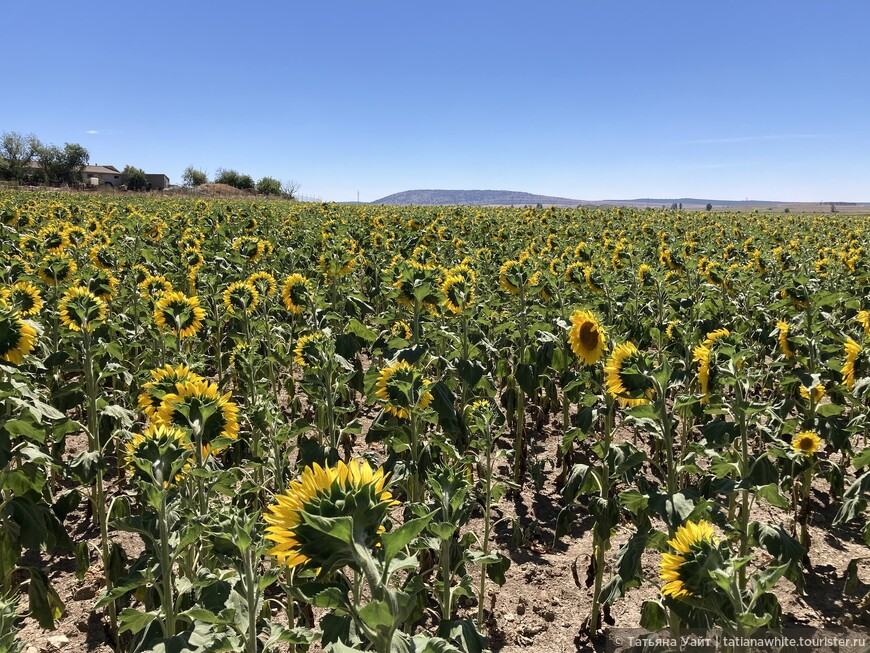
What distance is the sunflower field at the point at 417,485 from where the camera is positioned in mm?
1856

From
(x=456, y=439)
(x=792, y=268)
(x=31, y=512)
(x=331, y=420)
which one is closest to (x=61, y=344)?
(x=31, y=512)

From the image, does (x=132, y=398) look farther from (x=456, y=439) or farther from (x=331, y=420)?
(x=456, y=439)

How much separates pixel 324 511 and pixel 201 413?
1698 millimetres

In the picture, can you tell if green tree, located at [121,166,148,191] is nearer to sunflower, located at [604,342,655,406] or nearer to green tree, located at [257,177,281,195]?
green tree, located at [257,177,281,195]

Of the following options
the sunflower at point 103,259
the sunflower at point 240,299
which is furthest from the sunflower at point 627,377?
the sunflower at point 103,259

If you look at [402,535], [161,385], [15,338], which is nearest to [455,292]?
[161,385]

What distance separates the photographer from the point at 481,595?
3443 mm

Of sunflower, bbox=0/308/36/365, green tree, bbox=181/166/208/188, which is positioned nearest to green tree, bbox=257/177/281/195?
green tree, bbox=181/166/208/188

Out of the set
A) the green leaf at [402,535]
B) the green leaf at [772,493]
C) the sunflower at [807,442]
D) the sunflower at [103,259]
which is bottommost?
the sunflower at [807,442]

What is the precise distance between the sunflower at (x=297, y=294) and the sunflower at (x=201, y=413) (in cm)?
258

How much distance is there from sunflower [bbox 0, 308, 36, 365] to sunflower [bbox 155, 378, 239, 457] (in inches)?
31.8

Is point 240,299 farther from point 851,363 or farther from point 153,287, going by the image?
point 851,363

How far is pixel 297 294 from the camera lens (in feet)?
18.8

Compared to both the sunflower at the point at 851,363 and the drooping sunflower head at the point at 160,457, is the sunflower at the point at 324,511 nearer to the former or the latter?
the drooping sunflower head at the point at 160,457
